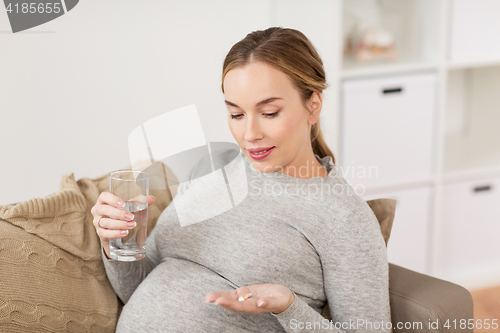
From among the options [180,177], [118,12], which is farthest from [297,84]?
[118,12]

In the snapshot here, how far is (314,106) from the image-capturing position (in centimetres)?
114

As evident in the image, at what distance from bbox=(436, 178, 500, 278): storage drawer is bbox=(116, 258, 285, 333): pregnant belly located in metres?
1.41

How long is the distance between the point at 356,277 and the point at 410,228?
123 cm

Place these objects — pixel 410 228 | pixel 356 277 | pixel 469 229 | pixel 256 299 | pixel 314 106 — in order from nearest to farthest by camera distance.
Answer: pixel 256 299
pixel 356 277
pixel 314 106
pixel 410 228
pixel 469 229

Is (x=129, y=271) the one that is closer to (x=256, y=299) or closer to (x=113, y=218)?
(x=113, y=218)

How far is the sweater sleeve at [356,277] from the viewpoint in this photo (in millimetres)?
1028

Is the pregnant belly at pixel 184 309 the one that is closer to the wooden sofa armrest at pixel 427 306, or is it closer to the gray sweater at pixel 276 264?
the gray sweater at pixel 276 264

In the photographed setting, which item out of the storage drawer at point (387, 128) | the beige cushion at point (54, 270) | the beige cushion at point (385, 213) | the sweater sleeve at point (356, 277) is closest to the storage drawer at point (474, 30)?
the storage drawer at point (387, 128)

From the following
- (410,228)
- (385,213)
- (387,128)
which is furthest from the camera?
(410,228)

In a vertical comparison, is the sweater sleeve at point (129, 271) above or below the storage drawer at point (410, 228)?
above

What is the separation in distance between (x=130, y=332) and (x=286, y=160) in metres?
0.48

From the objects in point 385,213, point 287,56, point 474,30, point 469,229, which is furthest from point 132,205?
point 469,229

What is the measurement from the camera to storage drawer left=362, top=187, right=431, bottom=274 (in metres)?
2.14

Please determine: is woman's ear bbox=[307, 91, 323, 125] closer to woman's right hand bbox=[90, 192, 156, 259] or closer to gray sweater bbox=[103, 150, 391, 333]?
gray sweater bbox=[103, 150, 391, 333]
